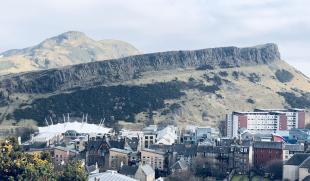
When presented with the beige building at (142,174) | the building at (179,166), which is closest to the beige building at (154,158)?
the building at (179,166)

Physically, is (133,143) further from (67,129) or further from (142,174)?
(67,129)

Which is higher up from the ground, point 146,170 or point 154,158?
point 154,158

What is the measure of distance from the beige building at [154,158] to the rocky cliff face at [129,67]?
8913 centimetres

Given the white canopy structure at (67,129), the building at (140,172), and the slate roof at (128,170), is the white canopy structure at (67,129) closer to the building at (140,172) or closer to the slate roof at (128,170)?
the slate roof at (128,170)

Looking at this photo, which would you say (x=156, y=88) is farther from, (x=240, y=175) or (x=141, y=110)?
(x=240, y=175)

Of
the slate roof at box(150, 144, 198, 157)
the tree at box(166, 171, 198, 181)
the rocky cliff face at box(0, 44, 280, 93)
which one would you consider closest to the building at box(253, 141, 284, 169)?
the slate roof at box(150, 144, 198, 157)

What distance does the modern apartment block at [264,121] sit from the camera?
12188 centimetres

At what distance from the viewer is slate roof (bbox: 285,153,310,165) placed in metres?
71.1

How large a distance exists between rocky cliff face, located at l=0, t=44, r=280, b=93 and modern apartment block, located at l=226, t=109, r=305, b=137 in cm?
5296

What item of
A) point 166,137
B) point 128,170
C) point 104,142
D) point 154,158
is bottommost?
point 128,170

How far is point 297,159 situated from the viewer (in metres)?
71.7

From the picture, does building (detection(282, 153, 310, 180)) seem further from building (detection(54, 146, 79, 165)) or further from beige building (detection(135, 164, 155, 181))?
building (detection(54, 146, 79, 165))

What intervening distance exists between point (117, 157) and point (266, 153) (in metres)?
20.1

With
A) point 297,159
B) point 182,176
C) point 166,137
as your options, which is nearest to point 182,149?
point 182,176
